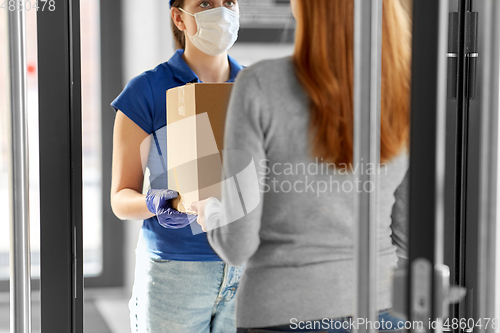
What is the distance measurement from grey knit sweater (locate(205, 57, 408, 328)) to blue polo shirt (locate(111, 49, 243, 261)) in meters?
0.16

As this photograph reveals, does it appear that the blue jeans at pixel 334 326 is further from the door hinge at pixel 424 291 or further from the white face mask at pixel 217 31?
the white face mask at pixel 217 31

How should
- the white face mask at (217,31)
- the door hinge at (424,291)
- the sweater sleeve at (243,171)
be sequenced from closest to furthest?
the door hinge at (424,291) < the sweater sleeve at (243,171) < the white face mask at (217,31)

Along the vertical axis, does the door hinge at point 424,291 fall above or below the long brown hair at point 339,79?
below

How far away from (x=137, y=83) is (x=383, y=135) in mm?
598

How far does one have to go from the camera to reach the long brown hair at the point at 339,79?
2.87 feet

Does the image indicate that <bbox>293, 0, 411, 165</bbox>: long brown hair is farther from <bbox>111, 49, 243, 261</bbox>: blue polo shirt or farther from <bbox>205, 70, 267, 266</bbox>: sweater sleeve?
<bbox>111, 49, 243, 261</bbox>: blue polo shirt

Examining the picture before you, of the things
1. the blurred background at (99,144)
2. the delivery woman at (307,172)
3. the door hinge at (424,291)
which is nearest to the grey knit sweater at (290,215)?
the delivery woman at (307,172)

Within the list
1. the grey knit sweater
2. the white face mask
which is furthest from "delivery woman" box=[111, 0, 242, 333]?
the grey knit sweater

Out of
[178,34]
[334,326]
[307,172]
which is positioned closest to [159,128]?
[178,34]

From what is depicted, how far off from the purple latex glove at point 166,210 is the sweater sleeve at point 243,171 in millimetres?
139

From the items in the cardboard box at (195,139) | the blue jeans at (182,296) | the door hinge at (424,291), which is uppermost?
the cardboard box at (195,139)

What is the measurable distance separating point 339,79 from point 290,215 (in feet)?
0.93

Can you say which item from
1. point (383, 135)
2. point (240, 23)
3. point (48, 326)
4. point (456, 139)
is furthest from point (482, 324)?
point (48, 326)

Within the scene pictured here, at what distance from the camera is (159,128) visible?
107 cm
